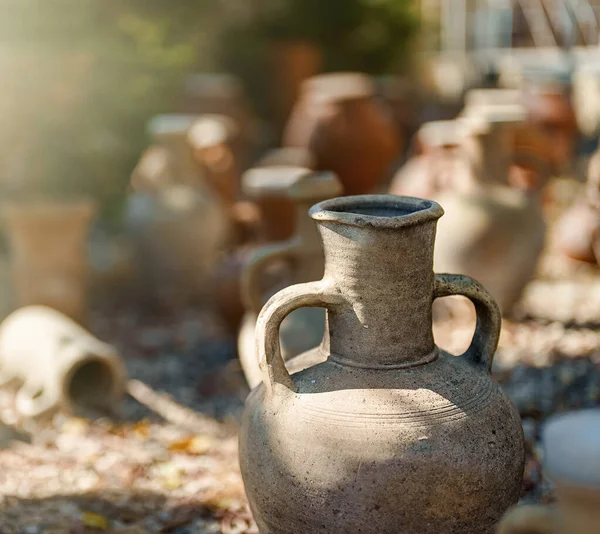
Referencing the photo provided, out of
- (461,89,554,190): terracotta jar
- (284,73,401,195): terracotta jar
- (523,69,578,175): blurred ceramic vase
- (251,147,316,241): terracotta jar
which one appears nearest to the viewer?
(461,89,554,190): terracotta jar

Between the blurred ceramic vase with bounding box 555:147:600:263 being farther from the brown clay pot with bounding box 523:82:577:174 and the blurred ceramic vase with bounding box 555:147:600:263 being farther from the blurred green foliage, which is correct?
the brown clay pot with bounding box 523:82:577:174

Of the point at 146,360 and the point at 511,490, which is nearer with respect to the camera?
the point at 511,490

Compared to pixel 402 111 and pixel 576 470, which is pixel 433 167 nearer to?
pixel 402 111

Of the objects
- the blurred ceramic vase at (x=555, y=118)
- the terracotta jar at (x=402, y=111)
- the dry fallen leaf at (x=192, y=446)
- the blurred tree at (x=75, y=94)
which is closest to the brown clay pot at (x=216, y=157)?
the blurred tree at (x=75, y=94)

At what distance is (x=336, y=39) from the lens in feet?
44.5

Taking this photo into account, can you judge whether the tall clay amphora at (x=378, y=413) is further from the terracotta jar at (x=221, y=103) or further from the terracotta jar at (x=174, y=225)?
the terracotta jar at (x=221, y=103)

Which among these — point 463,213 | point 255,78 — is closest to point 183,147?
point 463,213

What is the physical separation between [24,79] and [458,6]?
39.3 ft

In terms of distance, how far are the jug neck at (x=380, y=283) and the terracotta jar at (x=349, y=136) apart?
17.1 feet

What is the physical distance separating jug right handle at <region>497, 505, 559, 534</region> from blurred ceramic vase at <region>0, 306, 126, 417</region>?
271 cm

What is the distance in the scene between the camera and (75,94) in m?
5.79

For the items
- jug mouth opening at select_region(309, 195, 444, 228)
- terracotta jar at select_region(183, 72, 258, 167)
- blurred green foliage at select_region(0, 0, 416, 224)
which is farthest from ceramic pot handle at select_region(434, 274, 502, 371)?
terracotta jar at select_region(183, 72, 258, 167)

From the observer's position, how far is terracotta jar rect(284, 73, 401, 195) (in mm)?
7680

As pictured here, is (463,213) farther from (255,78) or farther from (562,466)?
(255,78)
